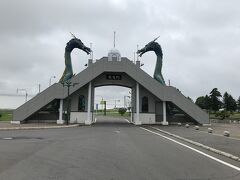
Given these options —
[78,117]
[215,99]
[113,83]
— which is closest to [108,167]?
[78,117]

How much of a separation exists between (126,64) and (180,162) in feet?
106

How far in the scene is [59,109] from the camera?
152 ft

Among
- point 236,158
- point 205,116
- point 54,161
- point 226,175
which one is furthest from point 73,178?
point 205,116

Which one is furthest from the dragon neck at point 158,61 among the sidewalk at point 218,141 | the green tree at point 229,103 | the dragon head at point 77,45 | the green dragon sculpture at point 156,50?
the green tree at point 229,103

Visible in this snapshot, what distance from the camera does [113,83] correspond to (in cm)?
4809

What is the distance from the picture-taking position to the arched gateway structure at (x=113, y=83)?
141 ft

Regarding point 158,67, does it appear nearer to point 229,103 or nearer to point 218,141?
point 218,141

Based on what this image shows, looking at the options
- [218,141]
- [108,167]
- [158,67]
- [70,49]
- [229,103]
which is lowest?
[108,167]

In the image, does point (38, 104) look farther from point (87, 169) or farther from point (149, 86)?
point (87, 169)

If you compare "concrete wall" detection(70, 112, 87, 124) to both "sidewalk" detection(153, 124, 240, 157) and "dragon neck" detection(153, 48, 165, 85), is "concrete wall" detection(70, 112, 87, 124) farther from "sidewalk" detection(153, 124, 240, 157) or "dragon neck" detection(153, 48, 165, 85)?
"sidewalk" detection(153, 124, 240, 157)

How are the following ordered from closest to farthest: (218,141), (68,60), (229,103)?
1. (218,141)
2. (68,60)
3. (229,103)

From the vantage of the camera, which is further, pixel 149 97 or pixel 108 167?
pixel 149 97

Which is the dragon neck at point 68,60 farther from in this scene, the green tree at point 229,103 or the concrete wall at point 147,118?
the green tree at point 229,103

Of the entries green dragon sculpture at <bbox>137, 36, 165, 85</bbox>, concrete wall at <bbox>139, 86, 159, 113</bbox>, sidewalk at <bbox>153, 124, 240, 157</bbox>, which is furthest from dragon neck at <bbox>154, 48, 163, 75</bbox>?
sidewalk at <bbox>153, 124, 240, 157</bbox>
